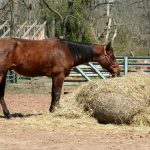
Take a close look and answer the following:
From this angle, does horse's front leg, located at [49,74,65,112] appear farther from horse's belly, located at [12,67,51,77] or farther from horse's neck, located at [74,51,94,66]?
horse's neck, located at [74,51,94,66]

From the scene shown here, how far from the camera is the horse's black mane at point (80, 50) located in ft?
31.7

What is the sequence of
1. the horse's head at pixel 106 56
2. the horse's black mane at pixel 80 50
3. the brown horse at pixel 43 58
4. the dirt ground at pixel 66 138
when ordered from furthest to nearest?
1. the horse's head at pixel 106 56
2. the horse's black mane at pixel 80 50
3. the brown horse at pixel 43 58
4. the dirt ground at pixel 66 138

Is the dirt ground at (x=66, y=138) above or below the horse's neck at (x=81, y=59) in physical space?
below

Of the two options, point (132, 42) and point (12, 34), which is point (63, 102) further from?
point (132, 42)

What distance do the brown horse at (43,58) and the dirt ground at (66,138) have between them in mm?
944

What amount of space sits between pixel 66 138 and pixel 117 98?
1492 mm

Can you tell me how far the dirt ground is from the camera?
640cm

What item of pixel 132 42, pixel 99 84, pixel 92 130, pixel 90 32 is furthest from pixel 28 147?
pixel 132 42

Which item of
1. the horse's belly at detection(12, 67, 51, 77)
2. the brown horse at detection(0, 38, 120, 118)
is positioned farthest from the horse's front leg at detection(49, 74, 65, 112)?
the horse's belly at detection(12, 67, 51, 77)

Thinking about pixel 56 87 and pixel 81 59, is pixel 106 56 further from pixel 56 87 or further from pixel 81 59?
pixel 56 87

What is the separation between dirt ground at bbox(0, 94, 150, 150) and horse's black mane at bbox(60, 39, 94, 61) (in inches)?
62.4

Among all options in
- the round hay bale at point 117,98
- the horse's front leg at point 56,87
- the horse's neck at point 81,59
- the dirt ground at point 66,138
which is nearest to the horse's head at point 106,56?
the horse's neck at point 81,59

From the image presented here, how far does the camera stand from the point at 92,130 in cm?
786

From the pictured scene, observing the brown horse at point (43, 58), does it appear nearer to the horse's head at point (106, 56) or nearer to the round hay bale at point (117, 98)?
the horse's head at point (106, 56)
